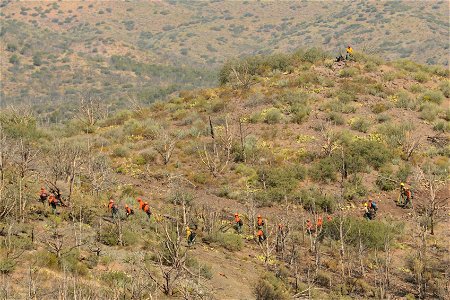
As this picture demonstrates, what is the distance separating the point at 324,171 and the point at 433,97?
12.5 meters

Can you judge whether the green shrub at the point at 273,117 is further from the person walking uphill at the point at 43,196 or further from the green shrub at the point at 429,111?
the person walking uphill at the point at 43,196

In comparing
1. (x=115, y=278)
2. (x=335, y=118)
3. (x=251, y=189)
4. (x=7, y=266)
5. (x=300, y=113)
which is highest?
(x=7, y=266)

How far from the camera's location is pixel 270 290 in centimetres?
1491

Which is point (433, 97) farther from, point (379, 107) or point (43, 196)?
point (43, 196)

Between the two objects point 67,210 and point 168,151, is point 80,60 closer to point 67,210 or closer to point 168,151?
point 168,151

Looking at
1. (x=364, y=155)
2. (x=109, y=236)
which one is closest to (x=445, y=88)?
(x=364, y=155)

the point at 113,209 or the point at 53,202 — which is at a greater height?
the point at 53,202

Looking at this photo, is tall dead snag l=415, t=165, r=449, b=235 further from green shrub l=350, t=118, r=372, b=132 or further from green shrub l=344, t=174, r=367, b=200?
green shrub l=350, t=118, r=372, b=132

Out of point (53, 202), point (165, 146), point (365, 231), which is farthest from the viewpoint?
point (165, 146)

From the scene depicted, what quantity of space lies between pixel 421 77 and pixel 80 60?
8752 cm

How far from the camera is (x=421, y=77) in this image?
125ft

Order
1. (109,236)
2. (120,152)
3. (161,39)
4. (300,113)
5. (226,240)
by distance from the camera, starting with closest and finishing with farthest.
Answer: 1. (109,236)
2. (226,240)
3. (120,152)
4. (300,113)
5. (161,39)

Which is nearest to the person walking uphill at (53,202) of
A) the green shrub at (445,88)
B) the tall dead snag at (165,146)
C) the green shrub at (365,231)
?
the green shrub at (365,231)

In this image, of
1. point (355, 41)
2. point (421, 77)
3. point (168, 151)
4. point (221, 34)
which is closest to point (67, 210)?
point (168, 151)
